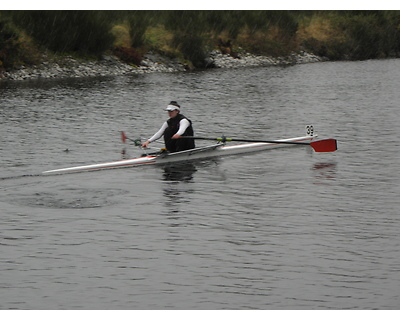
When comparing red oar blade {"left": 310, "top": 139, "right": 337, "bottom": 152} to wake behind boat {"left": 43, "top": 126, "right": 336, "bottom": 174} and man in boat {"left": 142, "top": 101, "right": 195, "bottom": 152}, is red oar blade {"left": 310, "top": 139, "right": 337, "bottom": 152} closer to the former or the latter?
wake behind boat {"left": 43, "top": 126, "right": 336, "bottom": 174}

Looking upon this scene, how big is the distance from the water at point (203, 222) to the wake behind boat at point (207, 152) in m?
0.23

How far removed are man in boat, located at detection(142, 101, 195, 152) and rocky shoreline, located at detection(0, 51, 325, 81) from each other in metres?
28.8

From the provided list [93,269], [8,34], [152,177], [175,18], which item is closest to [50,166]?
[152,177]

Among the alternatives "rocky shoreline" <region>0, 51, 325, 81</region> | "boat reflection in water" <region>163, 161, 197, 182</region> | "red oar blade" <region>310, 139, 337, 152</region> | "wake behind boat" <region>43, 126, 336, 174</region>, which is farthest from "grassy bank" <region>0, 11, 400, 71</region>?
"red oar blade" <region>310, 139, 337, 152</region>

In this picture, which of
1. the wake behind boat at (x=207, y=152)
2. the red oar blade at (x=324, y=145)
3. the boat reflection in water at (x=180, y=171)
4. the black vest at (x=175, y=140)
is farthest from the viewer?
the red oar blade at (x=324, y=145)

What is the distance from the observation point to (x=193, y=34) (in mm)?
57688

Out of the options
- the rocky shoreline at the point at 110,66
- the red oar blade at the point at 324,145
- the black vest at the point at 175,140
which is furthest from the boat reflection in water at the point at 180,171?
the rocky shoreline at the point at 110,66

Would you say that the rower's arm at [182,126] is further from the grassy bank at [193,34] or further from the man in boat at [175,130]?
the grassy bank at [193,34]

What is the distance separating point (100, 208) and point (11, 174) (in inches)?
174

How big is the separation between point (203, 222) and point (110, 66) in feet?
127

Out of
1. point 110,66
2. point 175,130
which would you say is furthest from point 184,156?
point 110,66

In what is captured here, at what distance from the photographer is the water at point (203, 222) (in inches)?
423

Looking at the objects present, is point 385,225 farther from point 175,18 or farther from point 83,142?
point 175,18

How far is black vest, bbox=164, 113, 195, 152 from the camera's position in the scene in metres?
19.7
